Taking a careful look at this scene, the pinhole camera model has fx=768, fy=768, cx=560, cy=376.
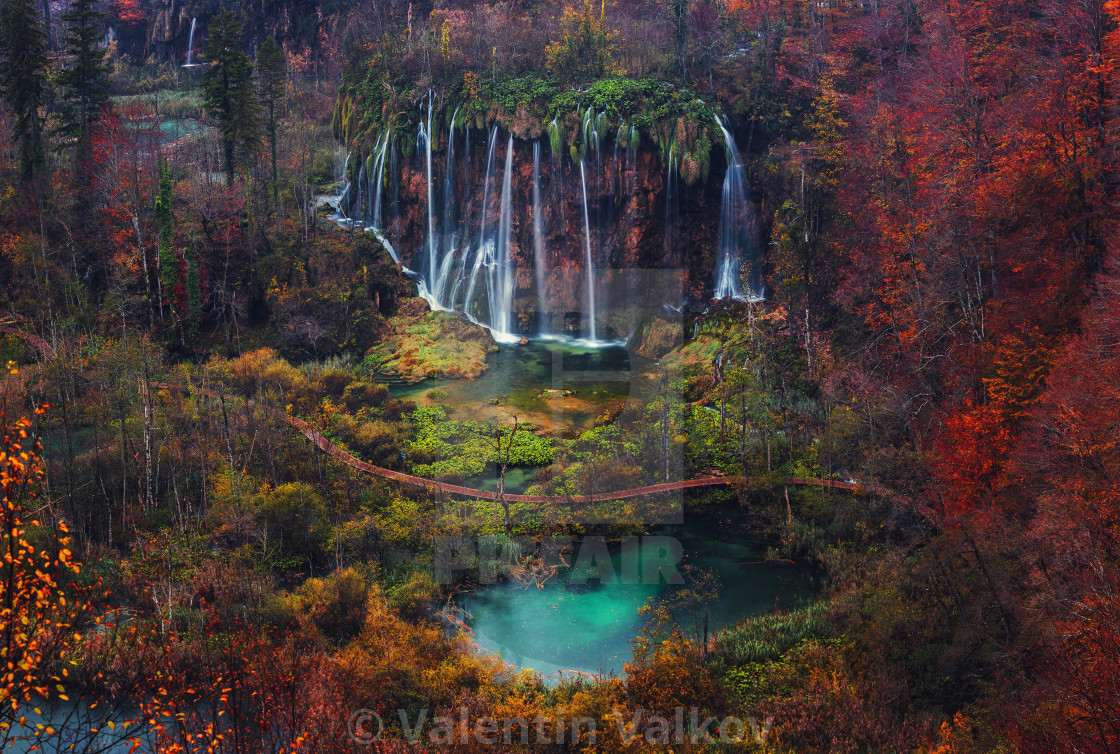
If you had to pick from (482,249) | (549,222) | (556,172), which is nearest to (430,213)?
(482,249)

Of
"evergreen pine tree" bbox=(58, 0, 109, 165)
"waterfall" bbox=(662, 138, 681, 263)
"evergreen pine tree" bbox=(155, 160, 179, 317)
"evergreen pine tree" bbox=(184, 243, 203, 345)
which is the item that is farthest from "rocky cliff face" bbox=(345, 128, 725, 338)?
"evergreen pine tree" bbox=(58, 0, 109, 165)

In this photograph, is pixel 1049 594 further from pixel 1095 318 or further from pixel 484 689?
pixel 484 689

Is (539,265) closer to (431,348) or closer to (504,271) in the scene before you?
(504,271)

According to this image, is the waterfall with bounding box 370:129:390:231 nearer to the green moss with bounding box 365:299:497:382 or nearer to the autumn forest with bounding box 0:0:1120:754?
the autumn forest with bounding box 0:0:1120:754

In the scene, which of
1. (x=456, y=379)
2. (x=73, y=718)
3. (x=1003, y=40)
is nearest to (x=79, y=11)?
(x=456, y=379)

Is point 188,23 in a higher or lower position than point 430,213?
higher
